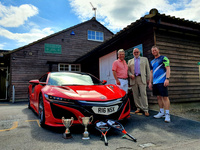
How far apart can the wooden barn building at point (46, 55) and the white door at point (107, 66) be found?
390 centimetres

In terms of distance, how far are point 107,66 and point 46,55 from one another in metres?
5.82

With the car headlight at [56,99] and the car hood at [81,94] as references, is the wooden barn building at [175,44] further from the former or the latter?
the car headlight at [56,99]

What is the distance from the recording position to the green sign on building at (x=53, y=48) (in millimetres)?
11859

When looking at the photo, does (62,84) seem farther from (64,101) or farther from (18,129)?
(18,129)

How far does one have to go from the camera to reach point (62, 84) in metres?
3.15

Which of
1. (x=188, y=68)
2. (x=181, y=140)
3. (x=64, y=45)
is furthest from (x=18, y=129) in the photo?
(x=64, y=45)

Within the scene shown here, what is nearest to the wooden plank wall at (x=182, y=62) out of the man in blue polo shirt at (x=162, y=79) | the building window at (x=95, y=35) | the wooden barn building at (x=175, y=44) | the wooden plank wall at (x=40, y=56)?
the wooden barn building at (x=175, y=44)

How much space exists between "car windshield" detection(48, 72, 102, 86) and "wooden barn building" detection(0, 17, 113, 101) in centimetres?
846

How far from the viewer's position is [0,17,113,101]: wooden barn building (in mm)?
10930

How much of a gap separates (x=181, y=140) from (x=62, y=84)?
2.36 meters

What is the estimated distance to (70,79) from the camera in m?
3.47

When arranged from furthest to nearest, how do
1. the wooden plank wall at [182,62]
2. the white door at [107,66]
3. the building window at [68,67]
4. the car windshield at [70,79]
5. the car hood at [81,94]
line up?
the building window at [68,67] < the white door at [107,66] < the wooden plank wall at [182,62] < the car windshield at [70,79] < the car hood at [81,94]

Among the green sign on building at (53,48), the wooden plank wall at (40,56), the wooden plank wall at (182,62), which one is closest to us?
the wooden plank wall at (182,62)

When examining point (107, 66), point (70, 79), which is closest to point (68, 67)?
point (107, 66)
